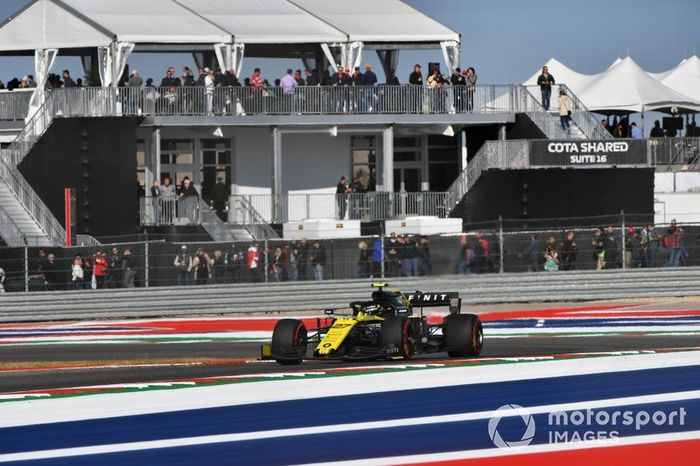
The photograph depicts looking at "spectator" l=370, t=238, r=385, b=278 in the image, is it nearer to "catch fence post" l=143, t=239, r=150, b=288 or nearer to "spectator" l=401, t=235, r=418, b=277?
"spectator" l=401, t=235, r=418, b=277

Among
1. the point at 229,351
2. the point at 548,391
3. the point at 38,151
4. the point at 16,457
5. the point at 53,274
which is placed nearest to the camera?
the point at 16,457

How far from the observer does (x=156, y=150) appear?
1566 inches

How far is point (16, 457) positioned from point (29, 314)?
18073mm

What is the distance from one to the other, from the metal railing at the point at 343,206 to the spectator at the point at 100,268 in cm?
969

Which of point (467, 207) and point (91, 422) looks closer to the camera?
point (91, 422)

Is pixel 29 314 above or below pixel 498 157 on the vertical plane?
below

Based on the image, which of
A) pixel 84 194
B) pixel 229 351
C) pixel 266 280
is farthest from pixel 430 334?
pixel 84 194

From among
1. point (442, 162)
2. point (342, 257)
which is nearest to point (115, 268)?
point (342, 257)

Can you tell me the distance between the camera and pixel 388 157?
4156 centimetres

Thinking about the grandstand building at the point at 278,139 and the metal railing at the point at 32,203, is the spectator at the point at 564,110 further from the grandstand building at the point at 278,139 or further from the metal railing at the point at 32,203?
the metal railing at the point at 32,203

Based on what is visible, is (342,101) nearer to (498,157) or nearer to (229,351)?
(498,157)

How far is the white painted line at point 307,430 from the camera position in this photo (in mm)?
12250

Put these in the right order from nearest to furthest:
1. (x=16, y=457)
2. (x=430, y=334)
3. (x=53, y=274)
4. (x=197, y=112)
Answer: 1. (x=16, y=457)
2. (x=430, y=334)
3. (x=53, y=274)
4. (x=197, y=112)

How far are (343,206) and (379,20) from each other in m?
7.43
